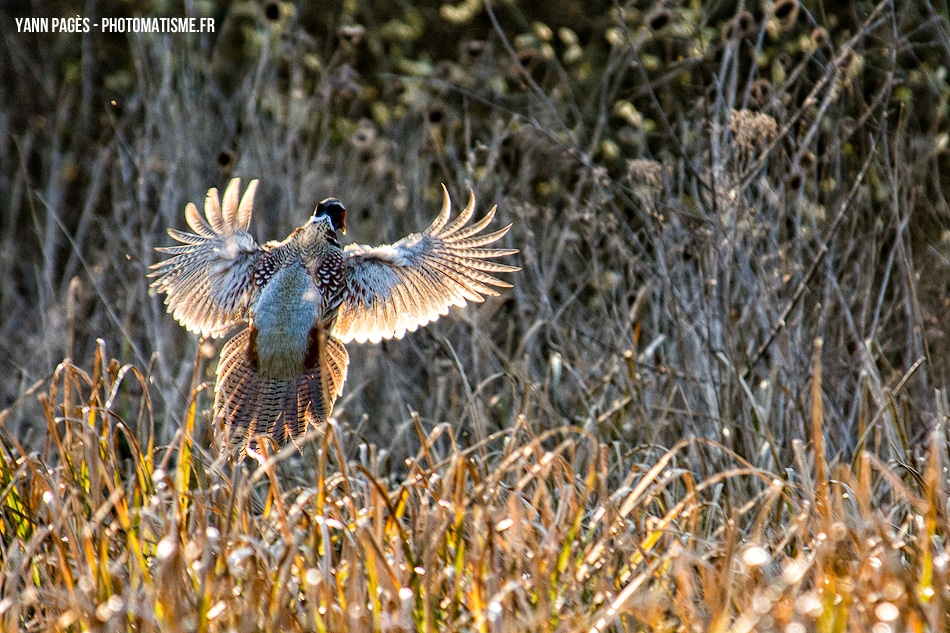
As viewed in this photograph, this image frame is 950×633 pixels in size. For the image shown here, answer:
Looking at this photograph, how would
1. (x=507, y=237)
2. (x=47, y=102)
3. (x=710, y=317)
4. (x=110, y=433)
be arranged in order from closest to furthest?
(x=110, y=433) → (x=710, y=317) → (x=507, y=237) → (x=47, y=102)

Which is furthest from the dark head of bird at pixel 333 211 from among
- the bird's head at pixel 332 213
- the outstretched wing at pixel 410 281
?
the outstretched wing at pixel 410 281

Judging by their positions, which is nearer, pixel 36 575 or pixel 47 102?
pixel 36 575

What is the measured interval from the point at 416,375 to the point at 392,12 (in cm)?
448

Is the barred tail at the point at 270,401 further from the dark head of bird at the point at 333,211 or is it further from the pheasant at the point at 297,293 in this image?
the dark head of bird at the point at 333,211

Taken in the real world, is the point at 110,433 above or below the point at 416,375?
above

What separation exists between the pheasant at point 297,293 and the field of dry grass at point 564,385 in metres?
0.27

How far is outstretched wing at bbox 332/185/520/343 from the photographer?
4332 millimetres

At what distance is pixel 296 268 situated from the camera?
4.05 metres

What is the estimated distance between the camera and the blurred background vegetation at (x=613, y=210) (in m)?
4.30

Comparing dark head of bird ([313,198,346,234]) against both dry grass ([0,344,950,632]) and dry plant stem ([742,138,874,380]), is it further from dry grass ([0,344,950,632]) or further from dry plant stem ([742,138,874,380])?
dry plant stem ([742,138,874,380])

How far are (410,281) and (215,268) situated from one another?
0.73 meters

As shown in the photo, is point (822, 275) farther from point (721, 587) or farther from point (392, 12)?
point (392, 12)

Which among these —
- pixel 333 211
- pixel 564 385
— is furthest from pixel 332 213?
→ pixel 564 385

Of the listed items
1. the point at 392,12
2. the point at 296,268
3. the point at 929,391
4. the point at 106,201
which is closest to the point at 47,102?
the point at 106,201
